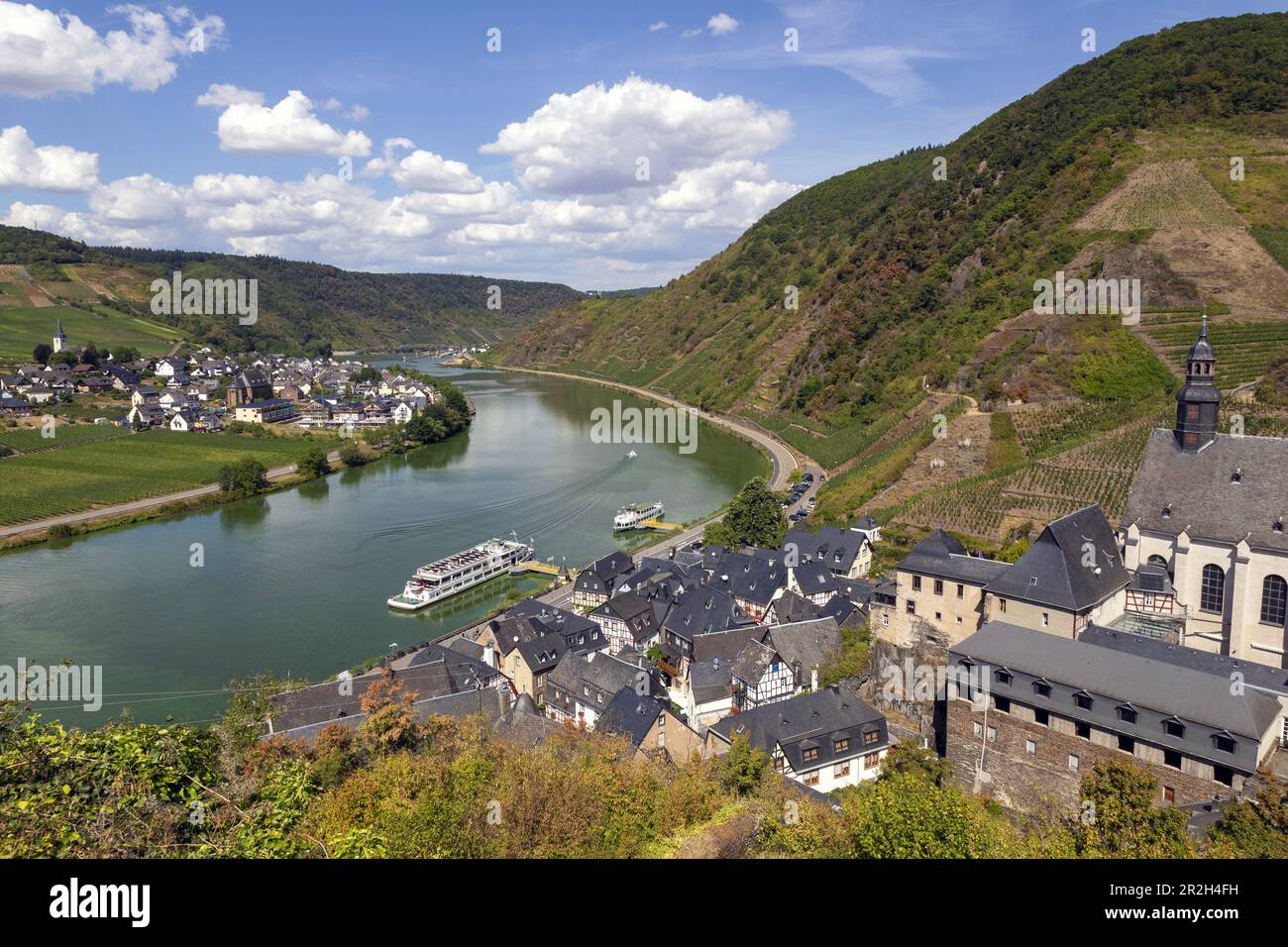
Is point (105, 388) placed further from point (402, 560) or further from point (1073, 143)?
point (1073, 143)

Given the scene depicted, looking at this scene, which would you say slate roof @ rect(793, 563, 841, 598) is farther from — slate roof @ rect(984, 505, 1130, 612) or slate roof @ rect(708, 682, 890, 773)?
slate roof @ rect(708, 682, 890, 773)

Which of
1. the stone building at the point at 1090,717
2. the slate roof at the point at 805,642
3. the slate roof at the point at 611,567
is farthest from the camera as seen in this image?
the slate roof at the point at 611,567

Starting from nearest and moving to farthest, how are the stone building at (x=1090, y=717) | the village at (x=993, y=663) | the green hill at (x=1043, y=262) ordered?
the stone building at (x=1090, y=717), the village at (x=993, y=663), the green hill at (x=1043, y=262)

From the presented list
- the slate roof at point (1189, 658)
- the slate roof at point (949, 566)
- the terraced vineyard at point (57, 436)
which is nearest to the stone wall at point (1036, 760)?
the slate roof at point (1189, 658)

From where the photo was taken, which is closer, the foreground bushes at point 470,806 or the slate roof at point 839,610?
the foreground bushes at point 470,806

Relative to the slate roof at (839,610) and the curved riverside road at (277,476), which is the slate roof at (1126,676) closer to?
the slate roof at (839,610)

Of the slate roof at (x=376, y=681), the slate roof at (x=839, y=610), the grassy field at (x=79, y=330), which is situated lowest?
the slate roof at (x=376, y=681)

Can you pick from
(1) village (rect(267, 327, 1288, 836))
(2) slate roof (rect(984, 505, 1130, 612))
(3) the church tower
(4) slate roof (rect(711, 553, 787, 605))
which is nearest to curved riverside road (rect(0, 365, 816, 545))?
(4) slate roof (rect(711, 553, 787, 605))

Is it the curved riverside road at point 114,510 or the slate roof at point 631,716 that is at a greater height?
the curved riverside road at point 114,510
